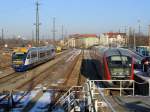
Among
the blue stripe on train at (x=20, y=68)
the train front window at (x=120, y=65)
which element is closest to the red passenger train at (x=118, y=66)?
the train front window at (x=120, y=65)

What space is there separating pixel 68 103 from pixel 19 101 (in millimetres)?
3694

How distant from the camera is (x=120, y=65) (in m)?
26.5

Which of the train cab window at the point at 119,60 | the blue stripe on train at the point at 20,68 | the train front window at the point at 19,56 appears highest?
the train cab window at the point at 119,60

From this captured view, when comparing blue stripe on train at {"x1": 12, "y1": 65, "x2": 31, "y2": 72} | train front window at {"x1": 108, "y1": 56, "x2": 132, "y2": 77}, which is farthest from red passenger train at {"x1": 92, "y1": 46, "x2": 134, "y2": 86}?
blue stripe on train at {"x1": 12, "y1": 65, "x2": 31, "y2": 72}

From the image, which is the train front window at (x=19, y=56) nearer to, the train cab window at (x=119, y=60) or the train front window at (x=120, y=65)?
the train cab window at (x=119, y=60)

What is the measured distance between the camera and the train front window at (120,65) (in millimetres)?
26247

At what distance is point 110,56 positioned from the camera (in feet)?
89.5

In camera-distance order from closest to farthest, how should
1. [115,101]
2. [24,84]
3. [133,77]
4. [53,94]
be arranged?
[115,101] < [53,94] < [133,77] < [24,84]

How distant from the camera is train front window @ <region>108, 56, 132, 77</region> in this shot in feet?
86.1

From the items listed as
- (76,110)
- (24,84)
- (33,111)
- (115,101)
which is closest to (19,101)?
(33,111)

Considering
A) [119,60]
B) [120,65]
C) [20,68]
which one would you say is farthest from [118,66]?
[20,68]

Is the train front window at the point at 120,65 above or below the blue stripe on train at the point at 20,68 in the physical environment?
above

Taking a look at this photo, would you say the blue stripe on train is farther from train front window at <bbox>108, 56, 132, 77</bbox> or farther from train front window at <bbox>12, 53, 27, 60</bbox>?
train front window at <bbox>108, 56, 132, 77</bbox>

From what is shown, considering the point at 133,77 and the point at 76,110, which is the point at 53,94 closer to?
the point at 133,77
